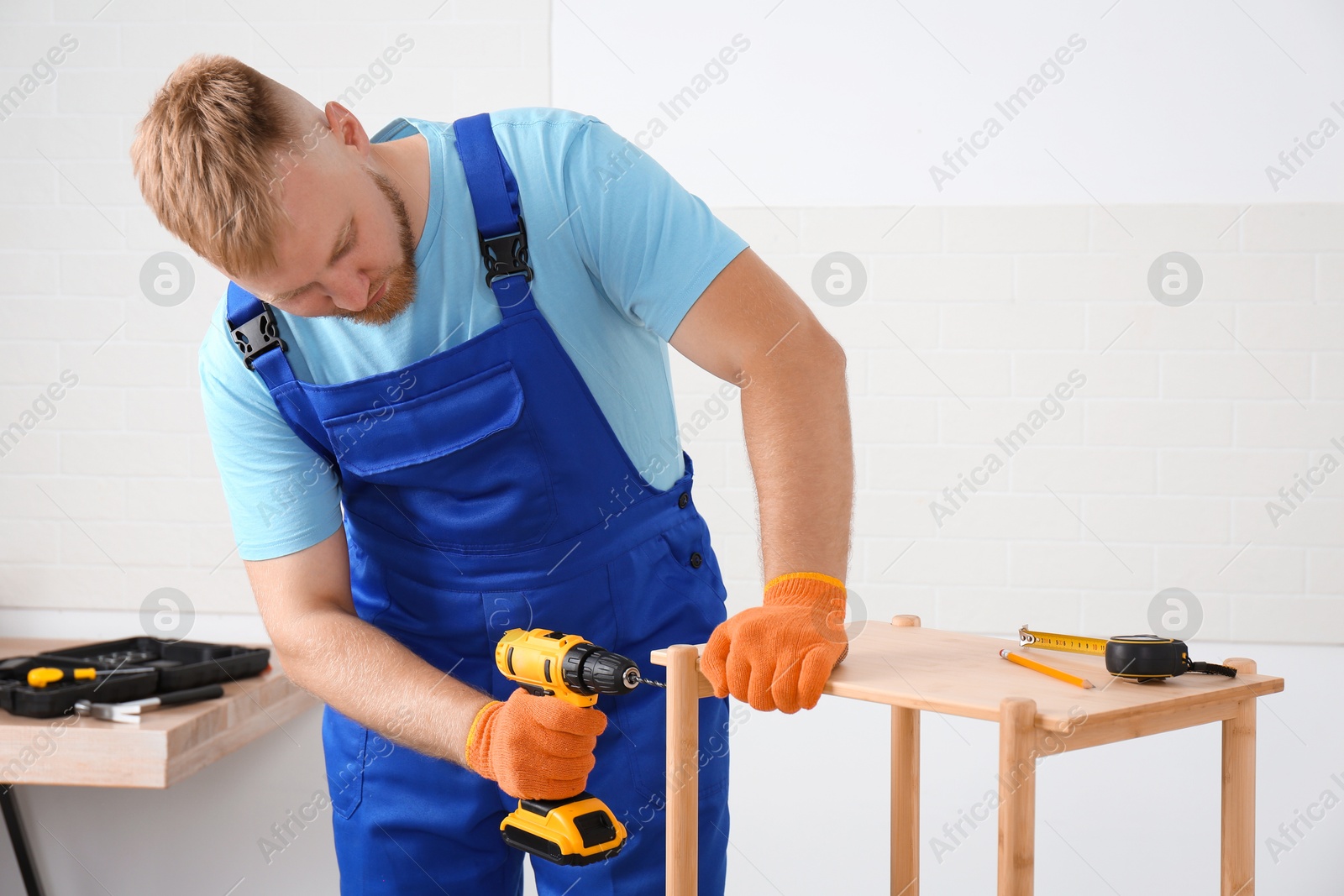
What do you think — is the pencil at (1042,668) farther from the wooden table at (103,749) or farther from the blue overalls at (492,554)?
the wooden table at (103,749)

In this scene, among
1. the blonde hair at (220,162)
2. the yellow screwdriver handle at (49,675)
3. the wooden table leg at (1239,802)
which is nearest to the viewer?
the blonde hair at (220,162)

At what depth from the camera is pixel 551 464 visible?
1.26 m

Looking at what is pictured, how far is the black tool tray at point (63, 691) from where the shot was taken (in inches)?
74.5

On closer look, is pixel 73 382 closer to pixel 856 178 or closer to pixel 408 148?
pixel 408 148

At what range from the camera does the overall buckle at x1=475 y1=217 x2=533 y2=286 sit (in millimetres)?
1195

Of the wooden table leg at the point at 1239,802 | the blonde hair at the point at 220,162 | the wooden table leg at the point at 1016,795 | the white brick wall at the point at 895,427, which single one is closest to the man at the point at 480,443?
the blonde hair at the point at 220,162

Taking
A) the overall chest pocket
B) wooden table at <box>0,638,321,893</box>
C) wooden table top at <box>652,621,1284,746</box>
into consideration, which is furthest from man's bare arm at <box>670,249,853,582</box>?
wooden table at <box>0,638,321,893</box>

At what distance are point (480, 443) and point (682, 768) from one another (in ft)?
1.43


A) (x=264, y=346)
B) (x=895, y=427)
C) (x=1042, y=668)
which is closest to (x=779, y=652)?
(x=1042, y=668)

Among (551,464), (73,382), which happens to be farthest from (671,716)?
(73,382)

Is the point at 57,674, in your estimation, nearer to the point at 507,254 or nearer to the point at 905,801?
the point at 507,254

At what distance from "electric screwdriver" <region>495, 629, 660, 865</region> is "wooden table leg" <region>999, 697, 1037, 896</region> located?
382 mm

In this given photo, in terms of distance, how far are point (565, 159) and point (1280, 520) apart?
5.72 feet

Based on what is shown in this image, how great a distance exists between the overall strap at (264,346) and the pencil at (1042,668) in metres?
0.86
